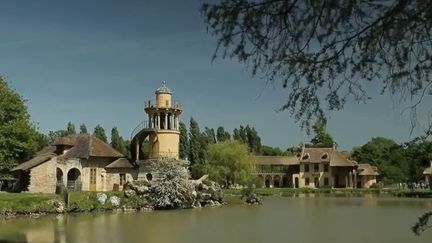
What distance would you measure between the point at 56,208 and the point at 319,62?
83.1 feet

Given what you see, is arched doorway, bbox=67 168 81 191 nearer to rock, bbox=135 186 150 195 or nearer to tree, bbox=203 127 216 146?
rock, bbox=135 186 150 195

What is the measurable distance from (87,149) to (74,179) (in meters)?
2.96

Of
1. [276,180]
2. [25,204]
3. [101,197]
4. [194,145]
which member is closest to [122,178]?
[101,197]

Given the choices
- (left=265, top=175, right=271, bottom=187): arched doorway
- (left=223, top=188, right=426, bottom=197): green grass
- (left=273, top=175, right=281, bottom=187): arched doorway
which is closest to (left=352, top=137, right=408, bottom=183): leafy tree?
(left=223, top=188, right=426, bottom=197): green grass

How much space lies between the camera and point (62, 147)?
41438 mm

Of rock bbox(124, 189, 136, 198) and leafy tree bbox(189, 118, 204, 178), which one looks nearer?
rock bbox(124, 189, 136, 198)

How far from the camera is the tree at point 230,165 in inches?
2157

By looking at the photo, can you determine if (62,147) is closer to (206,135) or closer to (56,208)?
(56,208)

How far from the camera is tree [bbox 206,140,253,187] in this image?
54.8m

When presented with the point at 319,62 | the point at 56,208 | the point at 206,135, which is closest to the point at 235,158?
the point at 206,135

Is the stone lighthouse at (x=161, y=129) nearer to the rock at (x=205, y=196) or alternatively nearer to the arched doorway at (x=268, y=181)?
the rock at (x=205, y=196)

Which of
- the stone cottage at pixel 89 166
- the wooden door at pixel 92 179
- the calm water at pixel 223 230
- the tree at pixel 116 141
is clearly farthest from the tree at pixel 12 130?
the tree at pixel 116 141

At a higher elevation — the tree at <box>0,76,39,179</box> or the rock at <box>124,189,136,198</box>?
the tree at <box>0,76,39,179</box>

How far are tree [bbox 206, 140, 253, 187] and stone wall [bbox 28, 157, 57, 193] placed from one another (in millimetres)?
22353
